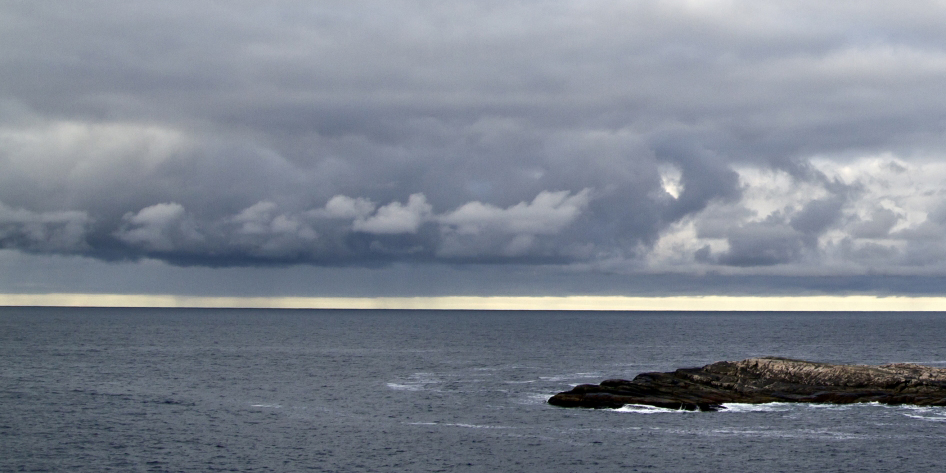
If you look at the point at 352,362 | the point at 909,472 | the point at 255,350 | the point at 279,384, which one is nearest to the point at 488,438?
the point at 909,472

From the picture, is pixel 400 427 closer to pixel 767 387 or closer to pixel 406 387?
pixel 406 387

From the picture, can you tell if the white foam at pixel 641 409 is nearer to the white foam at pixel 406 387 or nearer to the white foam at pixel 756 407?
the white foam at pixel 756 407

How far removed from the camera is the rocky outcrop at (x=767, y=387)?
280 feet

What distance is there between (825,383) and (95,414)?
75.5 meters

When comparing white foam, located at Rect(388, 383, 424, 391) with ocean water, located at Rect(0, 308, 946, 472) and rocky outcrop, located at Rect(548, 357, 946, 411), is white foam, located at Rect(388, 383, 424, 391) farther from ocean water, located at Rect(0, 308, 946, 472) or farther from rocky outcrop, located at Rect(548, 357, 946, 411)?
rocky outcrop, located at Rect(548, 357, 946, 411)

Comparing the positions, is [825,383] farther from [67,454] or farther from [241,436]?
[67,454]

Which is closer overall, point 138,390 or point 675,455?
point 675,455

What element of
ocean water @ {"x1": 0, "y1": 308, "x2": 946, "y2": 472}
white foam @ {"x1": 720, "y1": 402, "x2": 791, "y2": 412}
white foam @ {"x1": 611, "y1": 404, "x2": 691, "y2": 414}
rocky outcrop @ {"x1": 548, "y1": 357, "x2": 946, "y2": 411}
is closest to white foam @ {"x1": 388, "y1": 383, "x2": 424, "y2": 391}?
ocean water @ {"x1": 0, "y1": 308, "x2": 946, "y2": 472}

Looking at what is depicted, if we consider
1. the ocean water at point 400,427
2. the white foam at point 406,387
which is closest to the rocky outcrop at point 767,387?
the ocean water at point 400,427

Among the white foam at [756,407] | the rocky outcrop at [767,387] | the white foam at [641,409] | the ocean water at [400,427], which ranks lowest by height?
the ocean water at [400,427]

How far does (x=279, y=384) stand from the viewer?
11012cm

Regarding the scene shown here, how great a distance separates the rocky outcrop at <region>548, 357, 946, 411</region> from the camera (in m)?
85.3

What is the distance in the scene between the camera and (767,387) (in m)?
91.2

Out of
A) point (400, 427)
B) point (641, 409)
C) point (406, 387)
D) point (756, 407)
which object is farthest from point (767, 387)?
point (406, 387)
